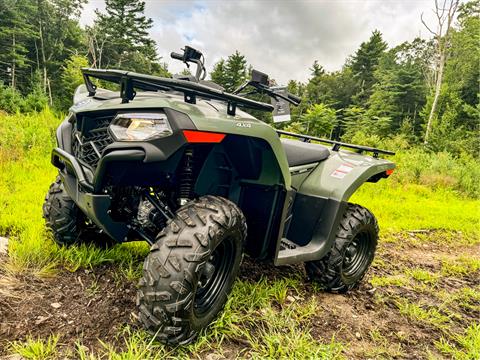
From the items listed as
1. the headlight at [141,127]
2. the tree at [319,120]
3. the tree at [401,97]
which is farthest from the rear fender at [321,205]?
the tree at [401,97]

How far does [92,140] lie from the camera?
6.02 ft

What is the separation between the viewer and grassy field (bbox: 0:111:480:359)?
1614 mm

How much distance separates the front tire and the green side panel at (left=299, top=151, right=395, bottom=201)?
3.06 feet

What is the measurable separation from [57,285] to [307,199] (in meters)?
1.65

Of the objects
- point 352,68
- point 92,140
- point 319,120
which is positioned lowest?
point 92,140

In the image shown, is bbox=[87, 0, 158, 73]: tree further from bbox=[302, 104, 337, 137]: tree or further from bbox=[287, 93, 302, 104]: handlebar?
bbox=[287, 93, 302, 104]: handlebar

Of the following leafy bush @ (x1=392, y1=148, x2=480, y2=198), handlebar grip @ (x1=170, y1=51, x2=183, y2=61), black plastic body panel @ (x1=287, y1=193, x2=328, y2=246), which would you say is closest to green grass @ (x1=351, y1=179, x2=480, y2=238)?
leafy bush @ (x1=392, y1=148, x2=480, y2=198)

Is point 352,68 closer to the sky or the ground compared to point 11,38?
closer to the sky

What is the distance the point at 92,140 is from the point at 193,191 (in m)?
0.61

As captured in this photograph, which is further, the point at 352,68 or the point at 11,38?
the point at 352,68

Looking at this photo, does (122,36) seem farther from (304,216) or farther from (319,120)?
(304,216)

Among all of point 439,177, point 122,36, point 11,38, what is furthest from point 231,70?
point 439,177

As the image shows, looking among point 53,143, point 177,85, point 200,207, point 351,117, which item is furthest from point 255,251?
point 351,117

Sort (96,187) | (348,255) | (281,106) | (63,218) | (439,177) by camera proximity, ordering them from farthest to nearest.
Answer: (439,177) < (348,255) < (63,218) < (281,106) < (96,187)
